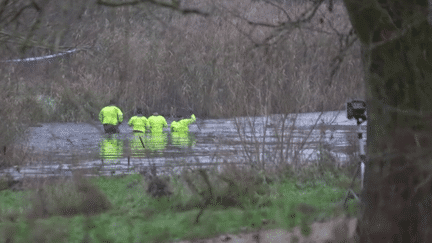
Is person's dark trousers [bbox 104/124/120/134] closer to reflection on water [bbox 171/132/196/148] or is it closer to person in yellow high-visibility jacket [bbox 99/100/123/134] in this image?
person in yellow high-visibility jacket [bbox 99/100/123/134]

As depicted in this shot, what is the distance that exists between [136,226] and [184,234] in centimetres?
116

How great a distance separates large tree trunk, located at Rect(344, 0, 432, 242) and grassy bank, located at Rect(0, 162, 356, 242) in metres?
1.94

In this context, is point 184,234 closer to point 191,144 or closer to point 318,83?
point 318,83

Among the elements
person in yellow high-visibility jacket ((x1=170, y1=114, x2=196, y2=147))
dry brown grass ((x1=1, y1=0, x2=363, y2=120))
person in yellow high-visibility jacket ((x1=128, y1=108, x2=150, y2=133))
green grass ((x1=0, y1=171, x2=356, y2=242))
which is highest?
dry brown grass ((x1=1, y1=0, x2=363, y2=120))

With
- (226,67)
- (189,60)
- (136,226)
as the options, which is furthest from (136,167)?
(189,60)

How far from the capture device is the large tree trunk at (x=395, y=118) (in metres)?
5.11

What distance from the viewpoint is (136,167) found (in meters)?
15.3

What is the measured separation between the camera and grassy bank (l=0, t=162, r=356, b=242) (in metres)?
8.51

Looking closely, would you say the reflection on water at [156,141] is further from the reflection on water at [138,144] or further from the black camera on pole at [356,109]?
the black camera on pole at [356,109]

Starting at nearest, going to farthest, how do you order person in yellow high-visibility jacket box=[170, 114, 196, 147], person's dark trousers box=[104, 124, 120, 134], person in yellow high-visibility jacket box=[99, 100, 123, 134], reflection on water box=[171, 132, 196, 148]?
1. reflection on water box=[171, 132, 196, 148]
2. person in yellow high-visibility jacket box=[170, 114, 196, 147]
3. person in yellow high-visibility jacket box=[99, 100, 123, 134]
4. person's dark trousers box=[104, 124, 120, 134]

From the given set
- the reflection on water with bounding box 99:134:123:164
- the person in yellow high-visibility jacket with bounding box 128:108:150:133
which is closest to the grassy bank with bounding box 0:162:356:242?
the reflection on water with bounding box 99:134:123:164

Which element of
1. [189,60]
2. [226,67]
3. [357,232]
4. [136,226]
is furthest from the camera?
[189,60]

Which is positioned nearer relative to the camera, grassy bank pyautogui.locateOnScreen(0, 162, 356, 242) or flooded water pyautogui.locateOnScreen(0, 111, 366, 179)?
grassy bank pyautogui.locateOnScreen(0, 162, 356, 242)

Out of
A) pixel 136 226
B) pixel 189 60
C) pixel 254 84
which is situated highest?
pixel 189 60
